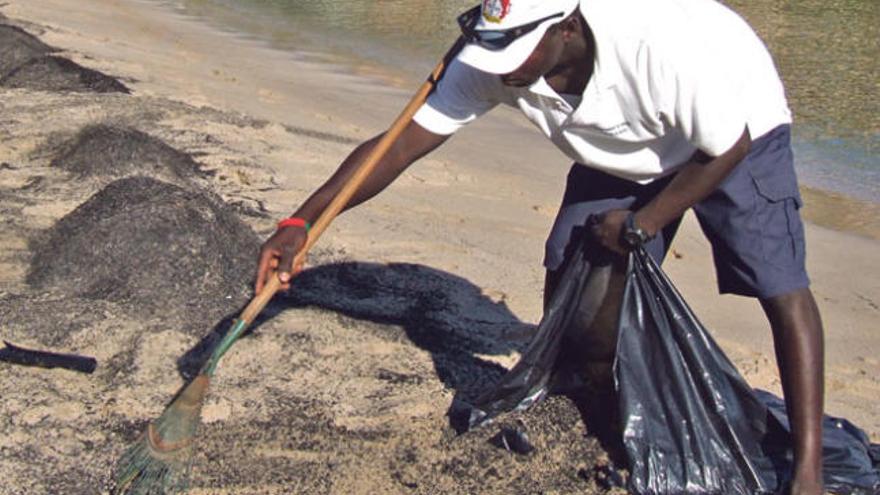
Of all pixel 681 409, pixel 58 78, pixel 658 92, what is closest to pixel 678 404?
pixel 681 409

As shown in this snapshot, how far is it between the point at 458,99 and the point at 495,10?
0.44 m

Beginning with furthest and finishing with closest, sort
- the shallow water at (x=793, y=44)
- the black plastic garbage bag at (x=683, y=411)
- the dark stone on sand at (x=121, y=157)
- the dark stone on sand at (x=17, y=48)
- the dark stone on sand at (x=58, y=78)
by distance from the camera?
1. the shallow water at (x=793, y=44)
2. the dark stone on sand at (x=17, y=48)
3. the dark stone on sand at (x=58, y=78)
4. the dark stone on sand at (x=121, y=157)
5. the black plastic garbage bag at (x=683, y=411)

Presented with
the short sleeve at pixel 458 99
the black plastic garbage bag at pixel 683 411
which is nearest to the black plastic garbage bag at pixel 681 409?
the black plastic garbage bag at pixel 683 411

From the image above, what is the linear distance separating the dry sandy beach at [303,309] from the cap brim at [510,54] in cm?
105

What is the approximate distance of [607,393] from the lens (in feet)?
10.8

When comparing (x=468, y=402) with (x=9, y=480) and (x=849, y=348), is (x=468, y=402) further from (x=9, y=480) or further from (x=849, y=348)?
(x=849, y=348)

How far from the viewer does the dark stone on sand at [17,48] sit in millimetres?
8398

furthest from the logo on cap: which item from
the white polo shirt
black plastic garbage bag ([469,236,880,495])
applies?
black plastic garbage bag ([469,236,880,495])

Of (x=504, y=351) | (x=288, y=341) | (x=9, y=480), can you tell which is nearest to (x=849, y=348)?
(x=504, y=351)

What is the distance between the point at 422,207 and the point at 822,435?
2.88 metres

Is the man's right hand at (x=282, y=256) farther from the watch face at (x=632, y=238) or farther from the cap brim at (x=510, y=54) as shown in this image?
the watch face at (x=632, y=238)

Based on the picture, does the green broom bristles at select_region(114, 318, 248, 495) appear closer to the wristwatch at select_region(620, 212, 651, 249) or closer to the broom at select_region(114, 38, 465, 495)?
the broom at select_region(114, 38, 465, 495)

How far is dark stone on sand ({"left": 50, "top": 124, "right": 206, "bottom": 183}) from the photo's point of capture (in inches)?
213

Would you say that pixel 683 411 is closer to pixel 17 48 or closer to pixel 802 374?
pixel 802 374
